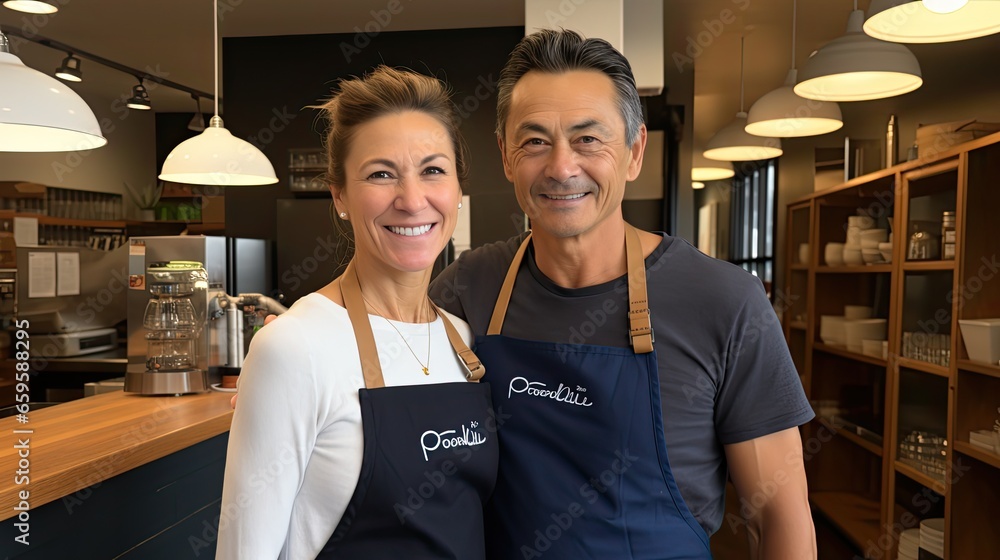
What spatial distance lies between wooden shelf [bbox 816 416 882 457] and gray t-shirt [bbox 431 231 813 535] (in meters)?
3.80

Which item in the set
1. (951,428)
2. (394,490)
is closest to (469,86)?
(951,428)

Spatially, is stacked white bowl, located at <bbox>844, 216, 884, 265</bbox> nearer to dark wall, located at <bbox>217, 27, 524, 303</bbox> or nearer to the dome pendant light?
the dome pendant light

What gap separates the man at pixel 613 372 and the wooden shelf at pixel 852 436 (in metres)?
3.71

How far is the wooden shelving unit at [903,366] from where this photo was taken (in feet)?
11.6

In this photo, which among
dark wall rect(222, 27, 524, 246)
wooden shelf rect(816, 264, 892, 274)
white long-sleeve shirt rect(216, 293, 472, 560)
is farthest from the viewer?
dark wall rect(222, 27, 524, 246)

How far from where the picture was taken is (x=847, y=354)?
534cm

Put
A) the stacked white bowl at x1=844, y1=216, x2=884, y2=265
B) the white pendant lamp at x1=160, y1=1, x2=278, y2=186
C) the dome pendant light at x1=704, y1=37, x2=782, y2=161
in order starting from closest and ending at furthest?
the white pendant lamp at x1=160, y1=1, x2=278, y2=186
the stacked white bowl at x1=844, y1=216, x2=884, y2=265
the dome pendant light at x1=704, y1=37, x2=782, y2=161

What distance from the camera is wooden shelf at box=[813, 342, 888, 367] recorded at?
15.9ft

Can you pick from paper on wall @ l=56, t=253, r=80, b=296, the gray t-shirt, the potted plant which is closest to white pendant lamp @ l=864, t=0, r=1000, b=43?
the gray t-shirt

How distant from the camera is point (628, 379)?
4.89 feet

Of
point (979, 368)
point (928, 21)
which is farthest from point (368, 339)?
point (979, 368)

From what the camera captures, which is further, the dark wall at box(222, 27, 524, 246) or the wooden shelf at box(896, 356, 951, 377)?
the dark wall at box(222, 27, 524, 246)

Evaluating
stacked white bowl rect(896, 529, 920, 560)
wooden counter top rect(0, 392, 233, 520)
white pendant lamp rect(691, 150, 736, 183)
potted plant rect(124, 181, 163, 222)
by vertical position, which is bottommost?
stacked white bowl rect(896, 529, 920, 560)

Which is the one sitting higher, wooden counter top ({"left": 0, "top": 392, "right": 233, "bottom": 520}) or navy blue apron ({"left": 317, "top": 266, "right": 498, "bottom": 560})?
navy blue apron ({"left": 317, "top": 266, "right": 498, "bottom": 560})
